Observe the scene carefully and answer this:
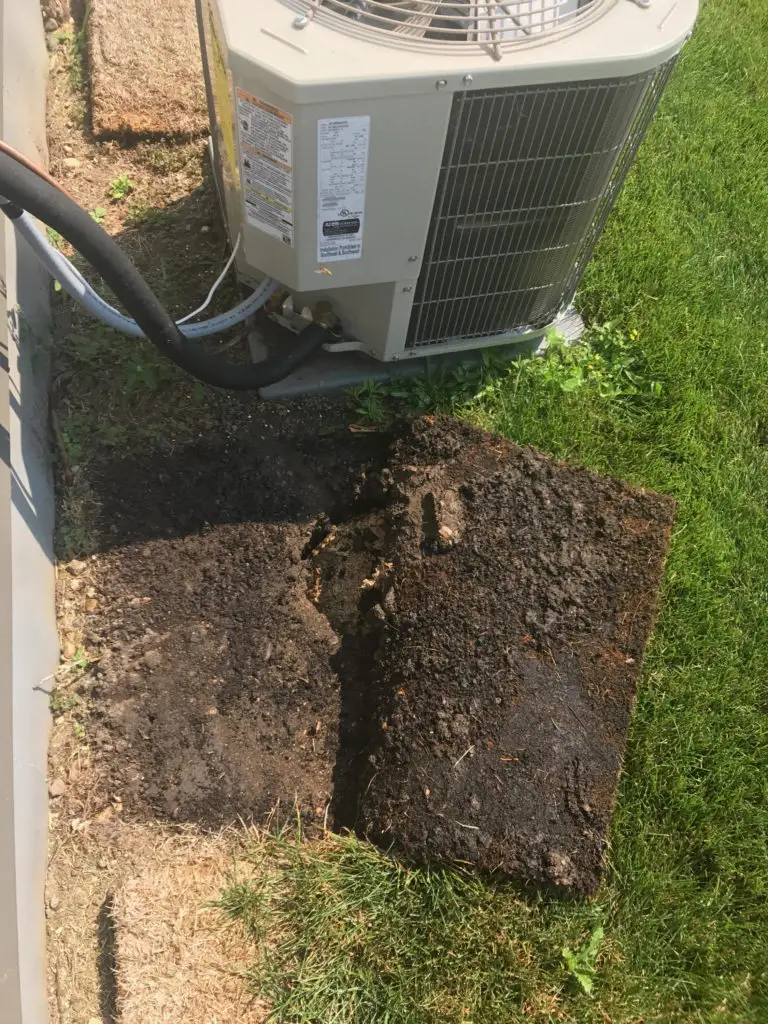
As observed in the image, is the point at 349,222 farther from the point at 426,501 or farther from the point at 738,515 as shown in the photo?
the point at 738,515

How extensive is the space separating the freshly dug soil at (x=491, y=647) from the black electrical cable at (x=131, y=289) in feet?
1.56

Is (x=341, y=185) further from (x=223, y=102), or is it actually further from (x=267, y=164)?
(x=223, y=102)

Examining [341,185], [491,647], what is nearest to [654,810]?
[491,647]

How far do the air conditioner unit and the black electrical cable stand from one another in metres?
0.31

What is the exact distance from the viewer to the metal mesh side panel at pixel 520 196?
177 centimetres

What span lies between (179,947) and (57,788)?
0.54 meters

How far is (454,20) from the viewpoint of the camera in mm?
1727

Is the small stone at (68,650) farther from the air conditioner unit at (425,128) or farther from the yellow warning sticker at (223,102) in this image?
the yellow warning sticker at (223,102)

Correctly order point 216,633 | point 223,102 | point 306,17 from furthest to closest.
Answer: point 216,633 → point 223,102 → point 306,17

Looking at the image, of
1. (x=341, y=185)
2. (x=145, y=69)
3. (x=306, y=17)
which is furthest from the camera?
(x=145, y=69)

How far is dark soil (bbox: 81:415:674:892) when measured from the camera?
1971 millimetres

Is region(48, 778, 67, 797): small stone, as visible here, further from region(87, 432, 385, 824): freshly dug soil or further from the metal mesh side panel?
the metal mesh side panel

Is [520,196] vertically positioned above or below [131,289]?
above

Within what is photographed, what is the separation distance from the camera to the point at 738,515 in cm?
256
